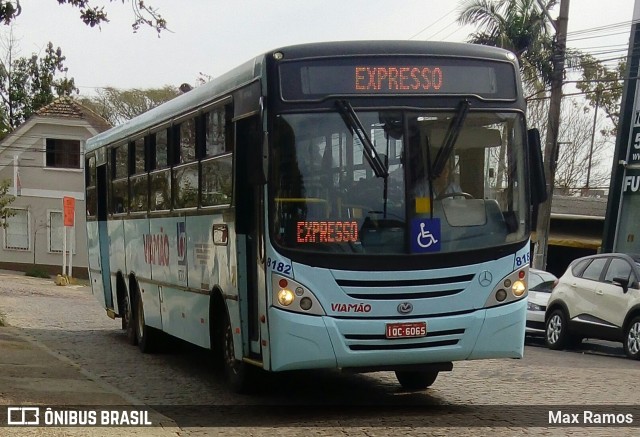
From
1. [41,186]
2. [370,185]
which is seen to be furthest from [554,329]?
[41,186]

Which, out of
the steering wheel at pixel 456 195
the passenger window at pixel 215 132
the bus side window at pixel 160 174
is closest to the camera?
the steering wheel at pixel 456 195

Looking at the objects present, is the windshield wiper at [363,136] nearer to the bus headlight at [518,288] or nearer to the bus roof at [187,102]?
the bus roof at [187,102]

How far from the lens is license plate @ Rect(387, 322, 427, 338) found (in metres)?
9.42

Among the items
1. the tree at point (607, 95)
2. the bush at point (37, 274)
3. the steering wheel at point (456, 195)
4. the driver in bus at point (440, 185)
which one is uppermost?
the tree at point (607, 95)

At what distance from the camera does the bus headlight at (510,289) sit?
32.0ft

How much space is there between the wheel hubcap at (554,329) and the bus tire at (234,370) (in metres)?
9.19

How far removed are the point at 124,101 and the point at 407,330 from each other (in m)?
56.4

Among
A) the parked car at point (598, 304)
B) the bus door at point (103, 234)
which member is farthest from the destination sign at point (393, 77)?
the bus door at point (103, 234)

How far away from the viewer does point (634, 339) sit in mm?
16500

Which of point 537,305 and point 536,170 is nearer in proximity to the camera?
point 536,170

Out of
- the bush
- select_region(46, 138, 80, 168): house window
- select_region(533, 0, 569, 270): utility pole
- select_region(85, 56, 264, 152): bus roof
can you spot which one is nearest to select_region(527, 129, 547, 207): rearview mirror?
select_region(85, 56, 264, 152): bus roof

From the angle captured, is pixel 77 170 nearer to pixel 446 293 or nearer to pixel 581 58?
pixel 581 58

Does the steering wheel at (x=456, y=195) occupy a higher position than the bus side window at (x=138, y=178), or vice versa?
the bus side window at (x=138, y=178)

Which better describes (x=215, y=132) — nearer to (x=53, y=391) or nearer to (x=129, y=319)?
(x=53, y=391)
